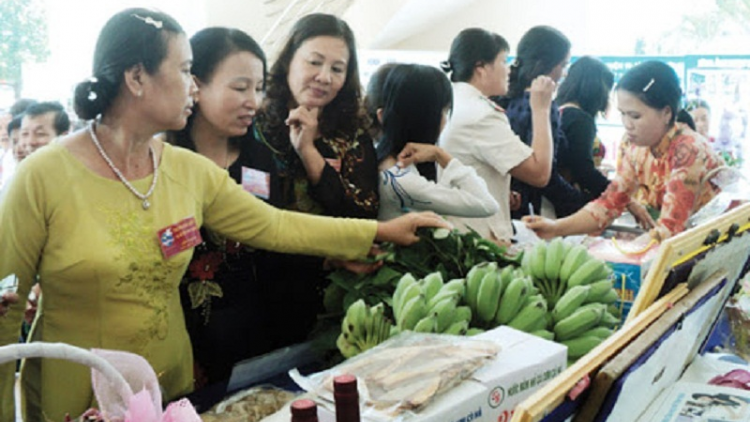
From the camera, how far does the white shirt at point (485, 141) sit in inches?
98.1

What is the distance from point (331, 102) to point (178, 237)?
682 mm

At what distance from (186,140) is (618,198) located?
1765 mm

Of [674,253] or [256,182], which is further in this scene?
[256,182]

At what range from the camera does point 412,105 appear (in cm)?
211

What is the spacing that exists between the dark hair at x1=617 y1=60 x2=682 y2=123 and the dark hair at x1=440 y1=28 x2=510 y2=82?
0.51 meters

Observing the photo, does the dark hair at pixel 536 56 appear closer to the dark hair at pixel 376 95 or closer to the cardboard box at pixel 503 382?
the dark hair at pixel 376 95

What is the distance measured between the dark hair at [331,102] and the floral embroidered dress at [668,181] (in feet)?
3.45

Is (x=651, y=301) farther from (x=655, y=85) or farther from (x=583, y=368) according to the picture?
(x=655, y=85)

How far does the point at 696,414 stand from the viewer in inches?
44.0

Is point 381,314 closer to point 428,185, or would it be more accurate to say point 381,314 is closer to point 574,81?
point 428,185

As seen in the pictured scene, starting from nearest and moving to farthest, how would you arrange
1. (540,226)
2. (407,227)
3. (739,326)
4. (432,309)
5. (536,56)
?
(432,309) < (407,227) < (739,326) < (540,226) < (536,56)

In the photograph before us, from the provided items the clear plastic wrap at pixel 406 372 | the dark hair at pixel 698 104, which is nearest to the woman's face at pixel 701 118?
the dark hair at pixel 698 104

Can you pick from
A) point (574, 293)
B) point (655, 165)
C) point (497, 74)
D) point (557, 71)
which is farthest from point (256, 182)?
point (557, 71)

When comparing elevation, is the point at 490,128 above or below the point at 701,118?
above
